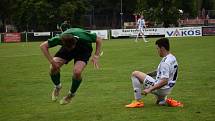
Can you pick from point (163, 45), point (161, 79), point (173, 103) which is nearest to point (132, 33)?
point (173, 103)

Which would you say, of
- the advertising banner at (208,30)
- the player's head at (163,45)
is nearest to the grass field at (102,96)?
the player's head at (163,45)

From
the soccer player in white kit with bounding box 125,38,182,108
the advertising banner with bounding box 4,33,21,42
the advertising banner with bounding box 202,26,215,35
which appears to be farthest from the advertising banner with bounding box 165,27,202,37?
the soccer player in white kit with bounding box 125,38,182,108

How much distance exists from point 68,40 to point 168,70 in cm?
200

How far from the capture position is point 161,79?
1029 centimetres

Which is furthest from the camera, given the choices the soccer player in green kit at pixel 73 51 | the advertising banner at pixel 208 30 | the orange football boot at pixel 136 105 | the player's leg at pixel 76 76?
the advertising banner at pixel 208 30

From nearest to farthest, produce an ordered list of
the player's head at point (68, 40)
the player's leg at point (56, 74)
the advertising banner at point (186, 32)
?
the player's head at point (68, 40)
the player's leg at point (56, 74)
the advertising banner at point (186, 32)

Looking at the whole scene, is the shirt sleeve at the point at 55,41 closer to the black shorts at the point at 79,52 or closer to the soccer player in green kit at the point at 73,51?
the soccer player in green kit at the point at 73,51

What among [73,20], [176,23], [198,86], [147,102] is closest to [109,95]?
[147,102]

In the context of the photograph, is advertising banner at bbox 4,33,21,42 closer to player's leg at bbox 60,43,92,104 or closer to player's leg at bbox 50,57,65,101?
player's leg at bbox 50,57,65,101

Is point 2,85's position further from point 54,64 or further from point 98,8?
point 98,8

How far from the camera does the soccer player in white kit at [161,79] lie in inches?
406

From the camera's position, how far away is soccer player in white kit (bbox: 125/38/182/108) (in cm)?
1032

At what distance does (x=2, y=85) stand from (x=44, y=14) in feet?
164

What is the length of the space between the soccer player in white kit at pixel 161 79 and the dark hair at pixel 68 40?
147 cm
